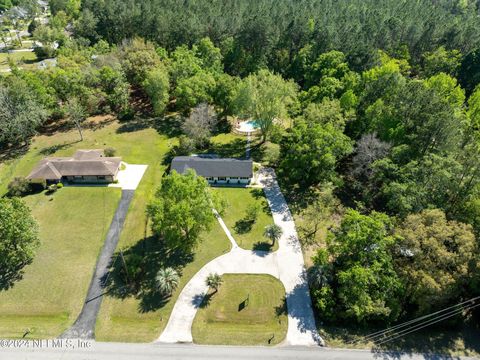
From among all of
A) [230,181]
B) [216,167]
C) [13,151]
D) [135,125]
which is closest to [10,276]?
[216,167]

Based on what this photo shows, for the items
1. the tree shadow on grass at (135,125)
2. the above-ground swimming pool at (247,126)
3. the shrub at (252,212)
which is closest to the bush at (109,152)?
the tree shadow on grass at (135,125)

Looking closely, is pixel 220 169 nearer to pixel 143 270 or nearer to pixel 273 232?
pixel 273 232

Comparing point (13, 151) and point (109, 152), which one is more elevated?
point (109, 152)

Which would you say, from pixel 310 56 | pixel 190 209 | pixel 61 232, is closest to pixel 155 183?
pixel 61 232

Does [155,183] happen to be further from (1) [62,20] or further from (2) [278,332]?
(1) [62,20]

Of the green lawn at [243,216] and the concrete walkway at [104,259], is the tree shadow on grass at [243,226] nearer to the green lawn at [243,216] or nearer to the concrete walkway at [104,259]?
the green lawn at [243,216]

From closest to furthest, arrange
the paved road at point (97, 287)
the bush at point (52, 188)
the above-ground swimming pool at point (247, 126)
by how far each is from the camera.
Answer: the paved road at point (97, 287), the bush at point (52, 188), the above-ground swimming pool at point (247, 126)
